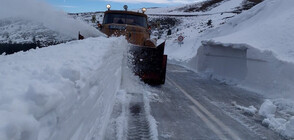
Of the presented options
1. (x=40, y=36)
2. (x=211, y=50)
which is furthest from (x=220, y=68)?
(x=40, y=36)

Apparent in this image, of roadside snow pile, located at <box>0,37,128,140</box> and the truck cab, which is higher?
the truck cab

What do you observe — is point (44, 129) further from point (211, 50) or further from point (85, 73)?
point (211, 50)

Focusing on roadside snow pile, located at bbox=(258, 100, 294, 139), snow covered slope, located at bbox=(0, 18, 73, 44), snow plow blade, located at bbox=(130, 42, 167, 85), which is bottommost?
roadside snow pile, located at bbox=(258, 100, 294, 139)

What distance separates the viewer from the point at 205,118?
582 centimetres

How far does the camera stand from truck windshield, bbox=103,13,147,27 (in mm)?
11672

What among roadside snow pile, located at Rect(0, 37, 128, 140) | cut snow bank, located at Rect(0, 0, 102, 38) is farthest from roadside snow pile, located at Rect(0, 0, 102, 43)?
roadside snow pile, located at Rect(0, 37, 128, 140)

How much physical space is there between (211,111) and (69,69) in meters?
4.51

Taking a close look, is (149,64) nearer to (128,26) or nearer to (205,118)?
(128,26)

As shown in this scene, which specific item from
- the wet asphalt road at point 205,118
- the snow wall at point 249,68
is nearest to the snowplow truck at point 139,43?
the wet asphalt road at point 205,118

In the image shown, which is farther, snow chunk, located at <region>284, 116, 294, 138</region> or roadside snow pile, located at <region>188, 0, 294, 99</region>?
roadside snow pile, located at <region>188, 0, 294, 99</region>

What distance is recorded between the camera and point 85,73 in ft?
9.69

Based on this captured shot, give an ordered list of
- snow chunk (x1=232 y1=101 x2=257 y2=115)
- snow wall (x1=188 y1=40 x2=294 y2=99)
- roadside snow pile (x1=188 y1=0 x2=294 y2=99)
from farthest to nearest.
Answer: roadside snow pile (x1=188 y1=0 x2=294 y2=99) → snow wall (x1=188 y1=40 x2=294 y2=99) → snow chunk (x1=232 y1=101 x2=257 y2=115)

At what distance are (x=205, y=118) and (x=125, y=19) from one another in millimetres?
6890

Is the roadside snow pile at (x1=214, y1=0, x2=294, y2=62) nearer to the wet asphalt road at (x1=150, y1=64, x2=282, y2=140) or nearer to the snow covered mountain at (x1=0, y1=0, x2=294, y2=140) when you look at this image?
the snow covered mountain at (x1=0, y1=0, x2=294, y2=140)
